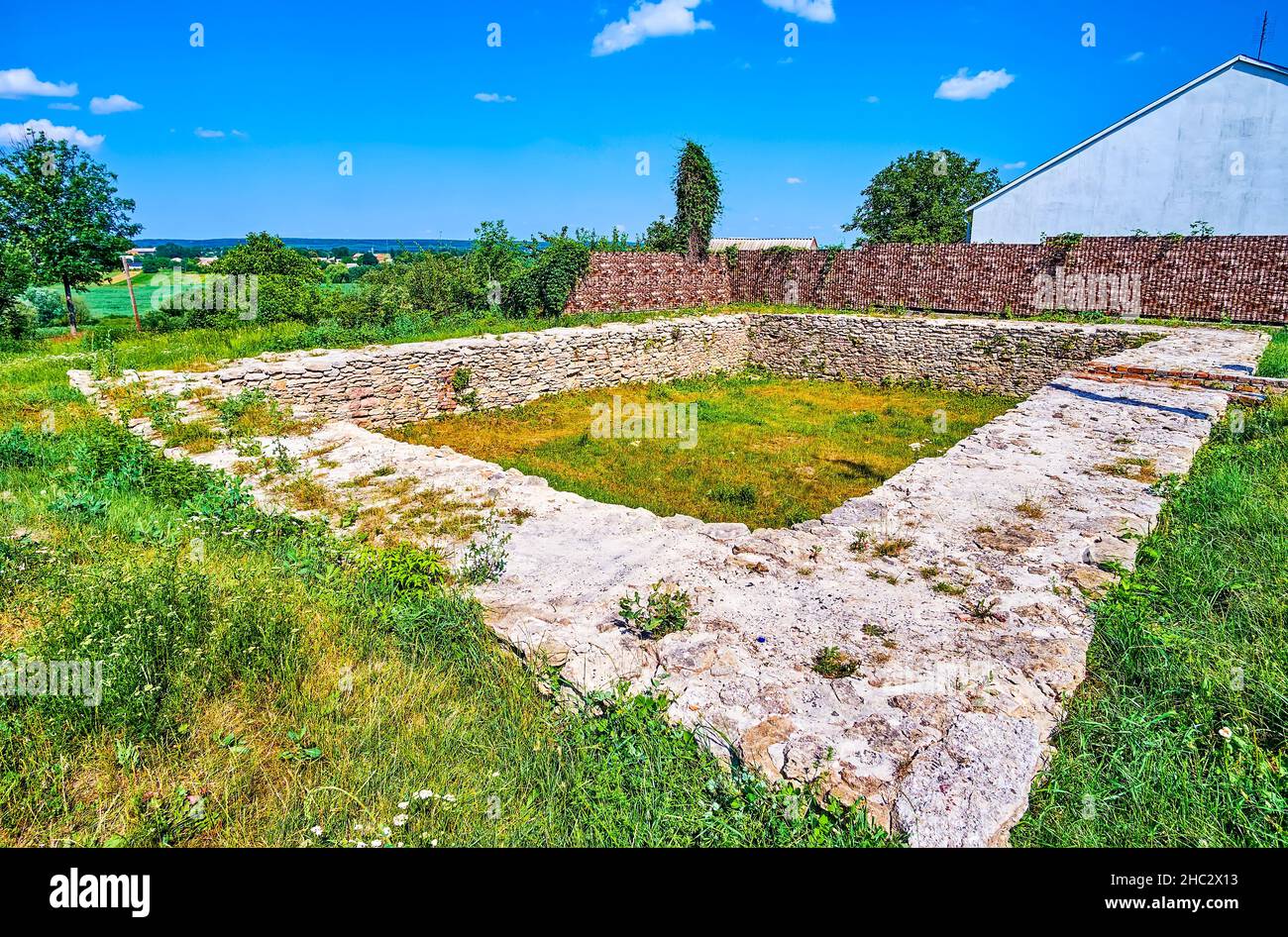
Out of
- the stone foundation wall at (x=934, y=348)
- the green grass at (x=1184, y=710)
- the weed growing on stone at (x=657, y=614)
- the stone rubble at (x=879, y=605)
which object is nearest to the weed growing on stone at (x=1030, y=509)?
the stone rubble at (x=879, y=605)

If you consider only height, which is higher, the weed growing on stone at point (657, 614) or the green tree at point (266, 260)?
the green tree at point (266, 260)

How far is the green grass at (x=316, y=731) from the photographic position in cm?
220

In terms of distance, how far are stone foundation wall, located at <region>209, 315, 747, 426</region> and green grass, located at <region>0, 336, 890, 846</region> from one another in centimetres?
548

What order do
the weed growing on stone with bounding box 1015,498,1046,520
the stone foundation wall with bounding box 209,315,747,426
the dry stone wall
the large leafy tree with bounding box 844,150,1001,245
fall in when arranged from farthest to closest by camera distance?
the large leafy tree with bounding box 844,150,1001,245 < the dry stone wall < the stone foundation wall with bounding box 209,315,747,426 < the weed growing on stone with bounding box 1015,498,1046,520

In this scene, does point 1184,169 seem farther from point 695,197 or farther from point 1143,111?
point 695,197

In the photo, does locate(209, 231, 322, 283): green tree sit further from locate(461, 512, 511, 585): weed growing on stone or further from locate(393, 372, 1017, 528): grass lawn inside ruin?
locate(461, 512, 511, 585): weed growing on stone

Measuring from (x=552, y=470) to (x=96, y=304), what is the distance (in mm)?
Result: 25993

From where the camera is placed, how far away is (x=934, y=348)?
15.0 m

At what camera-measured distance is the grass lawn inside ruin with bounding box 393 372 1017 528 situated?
7.50 metres

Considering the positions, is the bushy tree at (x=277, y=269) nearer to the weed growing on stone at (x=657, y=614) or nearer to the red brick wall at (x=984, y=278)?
the red brick wall at (x=984, y=278)

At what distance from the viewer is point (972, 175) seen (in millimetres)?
45688

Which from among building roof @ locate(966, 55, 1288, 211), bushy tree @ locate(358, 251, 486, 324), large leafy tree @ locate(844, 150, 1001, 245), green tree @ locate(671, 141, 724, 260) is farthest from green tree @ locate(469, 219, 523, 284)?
large leafy tree @ locate(844, 150, 1001, 245)

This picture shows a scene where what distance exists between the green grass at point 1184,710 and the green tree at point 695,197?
57.5ft

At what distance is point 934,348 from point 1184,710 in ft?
44.8
